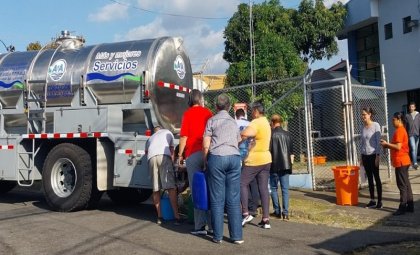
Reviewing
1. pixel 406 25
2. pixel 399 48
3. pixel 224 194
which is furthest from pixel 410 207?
pixel 406 25

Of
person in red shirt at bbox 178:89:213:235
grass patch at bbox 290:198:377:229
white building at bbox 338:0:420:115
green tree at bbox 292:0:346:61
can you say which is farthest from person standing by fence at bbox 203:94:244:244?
green tree at bbox 292:0:346:61

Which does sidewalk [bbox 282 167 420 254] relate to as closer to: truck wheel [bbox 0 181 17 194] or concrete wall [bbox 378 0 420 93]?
truck wheel [bbox 0 181 17 194]

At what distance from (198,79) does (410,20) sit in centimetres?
1064

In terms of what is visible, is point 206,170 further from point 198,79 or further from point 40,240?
point 198,79

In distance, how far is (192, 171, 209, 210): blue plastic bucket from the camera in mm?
6691

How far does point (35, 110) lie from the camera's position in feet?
32.7

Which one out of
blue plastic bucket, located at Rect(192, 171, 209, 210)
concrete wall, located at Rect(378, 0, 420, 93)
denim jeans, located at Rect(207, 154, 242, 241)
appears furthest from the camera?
concrete wall, located at Rect(378, 0, 420, 93)

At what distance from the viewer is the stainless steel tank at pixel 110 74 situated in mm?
9070

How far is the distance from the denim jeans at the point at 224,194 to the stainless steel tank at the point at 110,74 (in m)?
2.78

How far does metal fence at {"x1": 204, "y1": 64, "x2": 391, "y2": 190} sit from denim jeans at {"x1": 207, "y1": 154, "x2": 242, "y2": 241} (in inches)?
168

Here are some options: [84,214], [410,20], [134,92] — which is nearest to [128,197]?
[84,214]

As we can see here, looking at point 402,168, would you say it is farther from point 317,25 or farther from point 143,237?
point 317,25

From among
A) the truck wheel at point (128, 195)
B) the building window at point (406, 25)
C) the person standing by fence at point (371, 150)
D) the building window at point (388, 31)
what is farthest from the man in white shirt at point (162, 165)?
the building window at point (388, 31)

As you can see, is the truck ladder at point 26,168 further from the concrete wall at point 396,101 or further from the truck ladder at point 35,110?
the concrete wall at point 396,101
